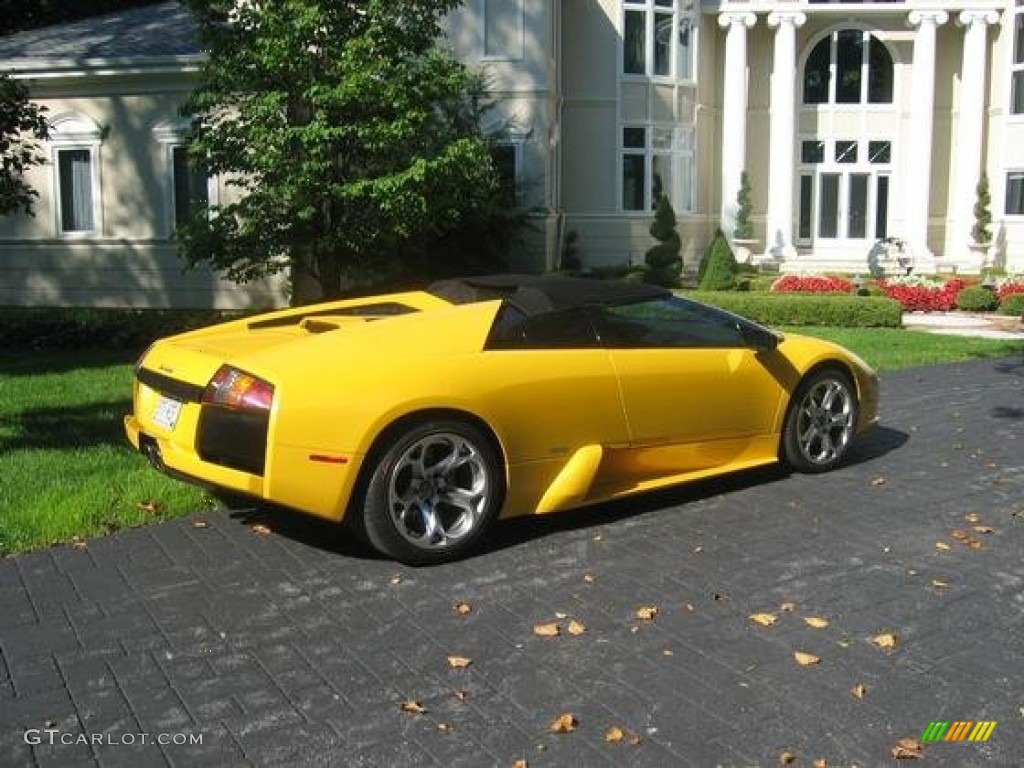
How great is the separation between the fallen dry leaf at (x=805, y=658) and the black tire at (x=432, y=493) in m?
1.73

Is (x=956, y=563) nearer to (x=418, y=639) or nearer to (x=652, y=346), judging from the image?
(x=652, y=346)

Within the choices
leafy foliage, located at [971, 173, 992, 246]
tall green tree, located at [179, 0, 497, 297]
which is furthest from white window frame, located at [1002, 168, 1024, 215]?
tall green tree, located at [179, 0, 497, 297]

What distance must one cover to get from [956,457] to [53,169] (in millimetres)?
18327

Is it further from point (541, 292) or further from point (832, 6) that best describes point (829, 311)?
point (832, 6)

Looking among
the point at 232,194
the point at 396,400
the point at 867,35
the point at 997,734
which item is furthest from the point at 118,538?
the point at 867,35

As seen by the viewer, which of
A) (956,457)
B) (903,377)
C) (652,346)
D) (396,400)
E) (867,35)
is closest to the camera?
(396,400)

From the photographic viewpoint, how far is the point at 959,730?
3.51 m

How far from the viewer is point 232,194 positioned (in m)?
20.3

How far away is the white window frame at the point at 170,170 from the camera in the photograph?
20.3m

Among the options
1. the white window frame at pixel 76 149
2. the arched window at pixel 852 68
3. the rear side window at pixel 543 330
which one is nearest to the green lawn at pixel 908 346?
the rear side window at pixel 543 330

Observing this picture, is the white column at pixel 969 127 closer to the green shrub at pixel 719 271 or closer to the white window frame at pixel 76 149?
the green shrub at pixel 719 271

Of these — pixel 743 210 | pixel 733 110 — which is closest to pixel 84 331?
pixel 743 210

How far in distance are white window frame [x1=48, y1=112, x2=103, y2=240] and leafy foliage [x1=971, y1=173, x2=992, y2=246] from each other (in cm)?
2114
